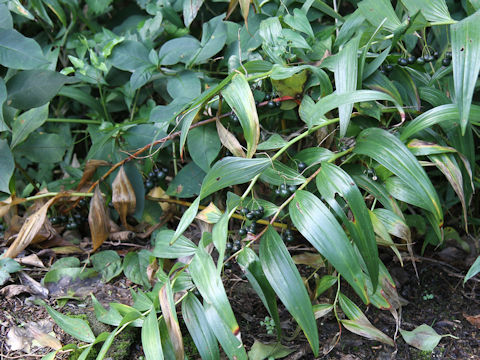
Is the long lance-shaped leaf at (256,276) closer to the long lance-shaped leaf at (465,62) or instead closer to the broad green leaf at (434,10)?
the long lance-shaped leaf at (465,62)

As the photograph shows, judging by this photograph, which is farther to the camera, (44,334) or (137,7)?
(137,7)

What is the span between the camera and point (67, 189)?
175 cm

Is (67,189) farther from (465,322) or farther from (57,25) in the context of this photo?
(465,322)

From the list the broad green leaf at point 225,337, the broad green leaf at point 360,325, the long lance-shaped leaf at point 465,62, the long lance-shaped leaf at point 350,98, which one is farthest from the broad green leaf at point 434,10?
the broad green leaf at point 225,337

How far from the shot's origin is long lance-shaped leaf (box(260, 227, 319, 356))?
3.24 ft

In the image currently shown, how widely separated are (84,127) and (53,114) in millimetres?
138

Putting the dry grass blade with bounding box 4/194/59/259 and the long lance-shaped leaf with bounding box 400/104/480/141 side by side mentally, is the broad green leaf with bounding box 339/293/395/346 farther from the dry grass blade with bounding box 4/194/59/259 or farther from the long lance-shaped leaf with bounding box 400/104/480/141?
the dry grass blade with bounding box 4/194/59/259

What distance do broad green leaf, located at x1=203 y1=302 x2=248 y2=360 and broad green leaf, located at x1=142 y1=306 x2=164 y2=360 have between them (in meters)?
0.13

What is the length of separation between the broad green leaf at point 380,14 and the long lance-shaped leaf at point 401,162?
321mm

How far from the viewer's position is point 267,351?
1257 mm

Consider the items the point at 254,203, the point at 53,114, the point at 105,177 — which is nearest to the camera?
the point at 254,203

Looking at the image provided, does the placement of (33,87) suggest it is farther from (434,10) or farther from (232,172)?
(434,10)

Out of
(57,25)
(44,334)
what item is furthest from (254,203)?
(57,25)

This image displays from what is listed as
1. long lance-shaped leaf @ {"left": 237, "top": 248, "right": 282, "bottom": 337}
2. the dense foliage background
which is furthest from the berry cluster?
long lance-shaped leaf @ {"left": 237, "top": 248, "right": 282, "bottom": 337}
